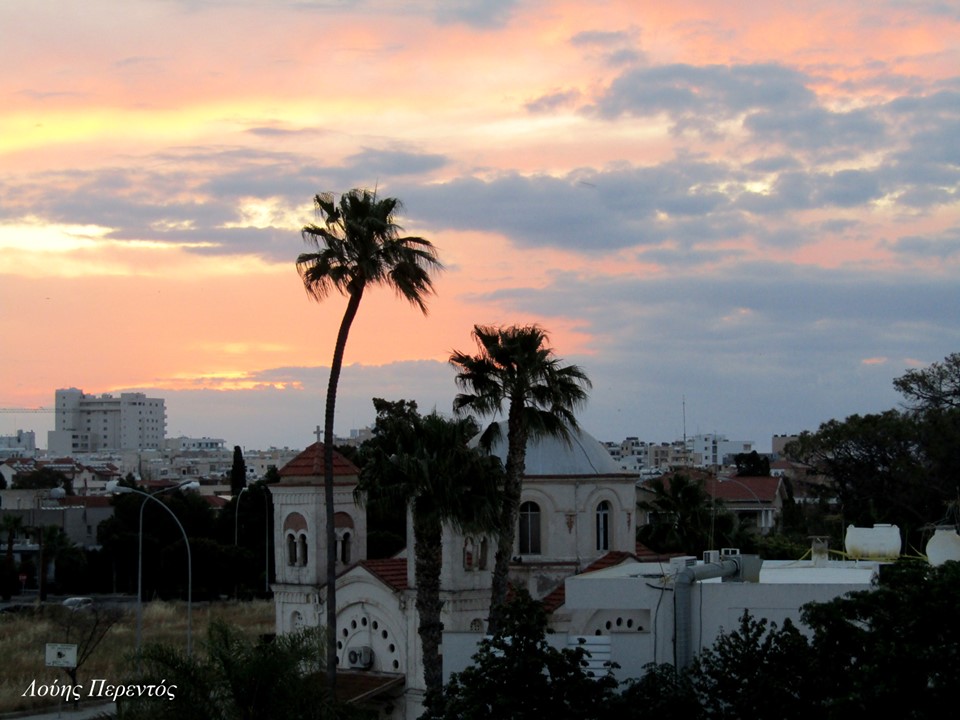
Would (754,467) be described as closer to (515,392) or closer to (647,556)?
(647,556)

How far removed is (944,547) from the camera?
2552cm

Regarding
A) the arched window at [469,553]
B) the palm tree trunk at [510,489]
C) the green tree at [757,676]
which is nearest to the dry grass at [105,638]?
the arched window at [469,553]

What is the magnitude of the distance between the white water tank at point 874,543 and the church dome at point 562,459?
8747mm

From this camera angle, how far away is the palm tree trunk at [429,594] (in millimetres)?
31531

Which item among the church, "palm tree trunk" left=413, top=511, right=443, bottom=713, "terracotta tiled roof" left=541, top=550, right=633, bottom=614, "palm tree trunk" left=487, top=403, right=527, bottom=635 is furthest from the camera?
"terracotta tiled roof" left=541, top=550, right=633, bottom=614

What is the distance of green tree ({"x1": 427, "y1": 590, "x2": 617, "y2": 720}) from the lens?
22344 millimetres

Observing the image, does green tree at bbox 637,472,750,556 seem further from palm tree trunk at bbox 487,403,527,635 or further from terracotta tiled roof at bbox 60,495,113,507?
terracotta tiled roof at bbox 60,495,113,507

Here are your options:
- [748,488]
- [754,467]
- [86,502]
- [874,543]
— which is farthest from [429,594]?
[754,467]

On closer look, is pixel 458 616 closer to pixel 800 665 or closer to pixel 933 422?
pixel 800 665

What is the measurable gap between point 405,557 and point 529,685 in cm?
1525

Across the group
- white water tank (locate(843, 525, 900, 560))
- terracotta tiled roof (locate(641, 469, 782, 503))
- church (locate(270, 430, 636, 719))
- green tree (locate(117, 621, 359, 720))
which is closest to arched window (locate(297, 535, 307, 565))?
church (locate(270, 430, 636, 719))

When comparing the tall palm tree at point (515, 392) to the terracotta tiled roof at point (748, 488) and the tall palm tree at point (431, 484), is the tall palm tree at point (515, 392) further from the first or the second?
the terracotta tiled roof at point (748, 488)

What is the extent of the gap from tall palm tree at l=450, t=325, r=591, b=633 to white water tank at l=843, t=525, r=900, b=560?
22.4 ft

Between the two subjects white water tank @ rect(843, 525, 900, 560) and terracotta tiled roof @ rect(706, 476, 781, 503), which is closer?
white water tank @ rect(843, 525, 900, 560)
